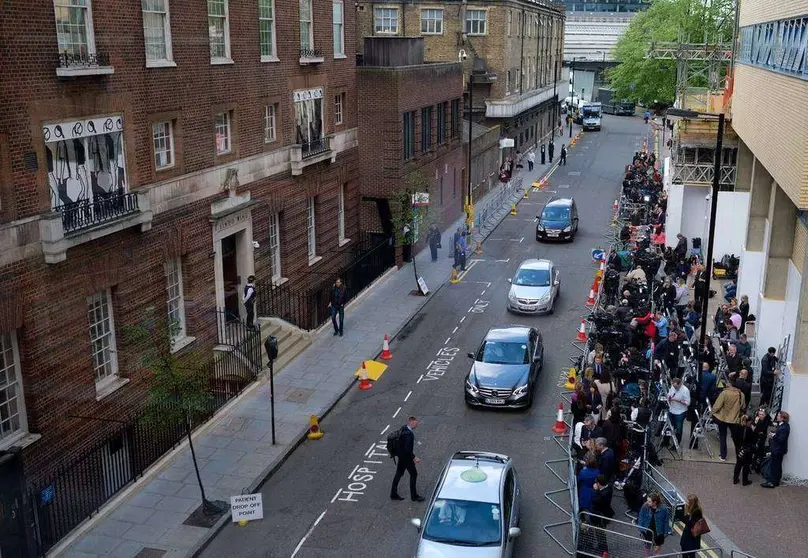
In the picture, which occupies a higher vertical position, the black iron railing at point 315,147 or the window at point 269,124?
the window at point 269,124

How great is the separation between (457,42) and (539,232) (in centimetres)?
2278

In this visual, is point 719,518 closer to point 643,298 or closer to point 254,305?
point 643,298

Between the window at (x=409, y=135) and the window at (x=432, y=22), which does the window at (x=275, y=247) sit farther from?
the window at (x=432, y=22)

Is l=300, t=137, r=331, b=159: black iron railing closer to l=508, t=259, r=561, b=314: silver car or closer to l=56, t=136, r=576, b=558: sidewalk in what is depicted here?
l=56, t=136, r=576, b=558: sidewalk

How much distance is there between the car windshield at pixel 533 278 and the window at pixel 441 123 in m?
12.3

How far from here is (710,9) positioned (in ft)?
212

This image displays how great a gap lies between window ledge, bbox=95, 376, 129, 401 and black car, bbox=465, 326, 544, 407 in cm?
795

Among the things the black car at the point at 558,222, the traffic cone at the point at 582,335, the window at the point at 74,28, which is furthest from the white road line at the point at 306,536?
the black car at the point at 558,222

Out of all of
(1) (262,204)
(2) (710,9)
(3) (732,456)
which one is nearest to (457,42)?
(2) (710,9)

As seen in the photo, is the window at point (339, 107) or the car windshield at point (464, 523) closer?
the car windshield at point (464, 523)

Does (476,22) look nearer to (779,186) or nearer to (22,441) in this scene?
(779,186)

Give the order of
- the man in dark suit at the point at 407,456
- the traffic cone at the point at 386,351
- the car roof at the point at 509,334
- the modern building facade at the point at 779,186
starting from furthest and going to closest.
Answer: the traffic cone at the point at 386,351 < the car roof at the point at 509,334 < the modern building facade at the point at 779,186 < the man in dark suit at the point at 407,456

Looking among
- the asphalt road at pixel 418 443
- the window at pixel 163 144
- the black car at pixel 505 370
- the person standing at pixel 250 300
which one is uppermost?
the window at pixel 163 144

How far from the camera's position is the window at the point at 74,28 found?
53.6 feet
